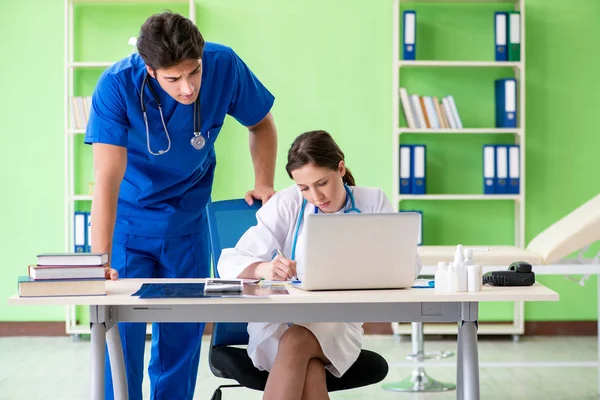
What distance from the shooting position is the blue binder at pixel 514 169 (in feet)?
15.7

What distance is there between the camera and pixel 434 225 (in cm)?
506

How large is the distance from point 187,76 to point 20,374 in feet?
8.11

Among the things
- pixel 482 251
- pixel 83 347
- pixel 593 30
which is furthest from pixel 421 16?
pixel 83 347

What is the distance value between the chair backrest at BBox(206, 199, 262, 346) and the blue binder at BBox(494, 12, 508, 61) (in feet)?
8.82

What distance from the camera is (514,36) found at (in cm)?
482

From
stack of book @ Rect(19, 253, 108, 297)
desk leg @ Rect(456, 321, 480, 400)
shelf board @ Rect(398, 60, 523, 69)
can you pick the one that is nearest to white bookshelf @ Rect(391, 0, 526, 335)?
shelf board @ Rect(398, 60, 523, 69)

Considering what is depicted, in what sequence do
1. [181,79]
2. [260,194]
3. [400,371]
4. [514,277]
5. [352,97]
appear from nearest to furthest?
[514,277] < [181,79] < [260,194] < [400,371] < [352,97]

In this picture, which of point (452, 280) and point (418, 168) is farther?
point (418, 168)

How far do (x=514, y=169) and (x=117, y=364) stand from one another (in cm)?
307

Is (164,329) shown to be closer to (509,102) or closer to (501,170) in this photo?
(501,170)

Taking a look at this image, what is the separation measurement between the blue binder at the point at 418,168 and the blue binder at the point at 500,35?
2.21ft

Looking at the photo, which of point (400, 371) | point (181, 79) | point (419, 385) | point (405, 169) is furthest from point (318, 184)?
point (405, 169)

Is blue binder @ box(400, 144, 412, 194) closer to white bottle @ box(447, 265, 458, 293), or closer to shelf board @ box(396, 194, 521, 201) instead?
shelf board @ box(396, 194, 521, 201)

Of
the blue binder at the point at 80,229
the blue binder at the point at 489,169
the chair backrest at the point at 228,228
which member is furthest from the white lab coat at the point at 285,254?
the blue binder at the point at 80,229
